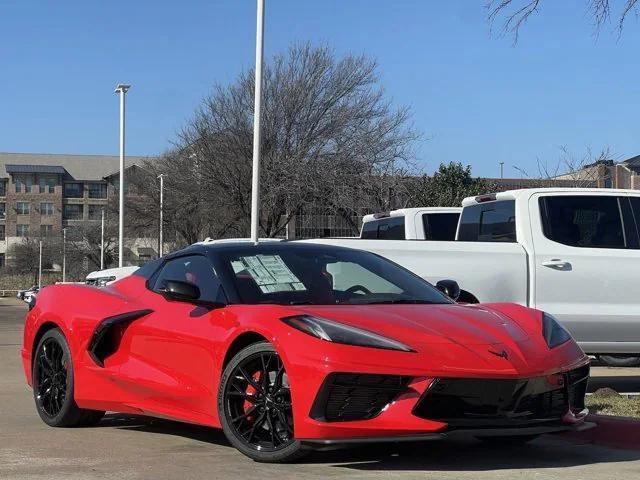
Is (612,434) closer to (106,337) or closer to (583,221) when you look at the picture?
(106,337)

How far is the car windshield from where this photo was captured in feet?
20.1

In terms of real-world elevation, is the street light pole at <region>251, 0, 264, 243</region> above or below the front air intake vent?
above

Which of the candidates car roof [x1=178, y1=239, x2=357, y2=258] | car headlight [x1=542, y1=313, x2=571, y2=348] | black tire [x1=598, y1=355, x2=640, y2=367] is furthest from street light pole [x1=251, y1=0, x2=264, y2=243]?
car headlight [x1=542, y1=313, x2=571, y2=348]

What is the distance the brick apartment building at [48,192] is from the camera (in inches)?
4247

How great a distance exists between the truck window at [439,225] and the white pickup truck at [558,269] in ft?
14.7

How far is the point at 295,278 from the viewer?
20.7 feet

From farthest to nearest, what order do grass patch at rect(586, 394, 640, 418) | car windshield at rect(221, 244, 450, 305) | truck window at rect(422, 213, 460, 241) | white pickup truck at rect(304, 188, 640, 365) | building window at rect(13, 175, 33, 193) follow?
building window at rect(13, 175, 33, 193), truck window at rect(422, 213, 460, 241), white pickup truck at rect(304, 188, 640, 365), grass patch at rect(586, 394, 640, 418), car windshield at rect(221, 244, 450, 305)

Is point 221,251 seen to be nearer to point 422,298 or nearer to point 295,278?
point 295,278

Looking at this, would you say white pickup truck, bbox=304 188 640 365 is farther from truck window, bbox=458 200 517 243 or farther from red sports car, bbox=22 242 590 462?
red sports car, bbox=22 242 590 462

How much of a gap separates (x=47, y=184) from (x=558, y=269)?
106m

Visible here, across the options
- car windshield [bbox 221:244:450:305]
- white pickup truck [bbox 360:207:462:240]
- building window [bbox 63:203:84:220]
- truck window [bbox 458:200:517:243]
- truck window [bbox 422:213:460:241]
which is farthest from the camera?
building window [bbox 63:203:84:220]

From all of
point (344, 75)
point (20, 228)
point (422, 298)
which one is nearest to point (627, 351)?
point (422, 298)

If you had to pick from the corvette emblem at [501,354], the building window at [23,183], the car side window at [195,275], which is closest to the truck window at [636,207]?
the corvette emblem at [501,354]

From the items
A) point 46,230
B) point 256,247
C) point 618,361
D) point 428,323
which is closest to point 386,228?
point 618,361
